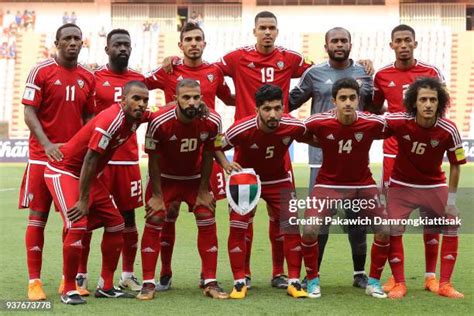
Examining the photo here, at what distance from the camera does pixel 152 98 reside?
32469 millimetres

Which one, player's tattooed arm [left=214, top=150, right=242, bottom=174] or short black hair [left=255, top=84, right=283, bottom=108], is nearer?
short black hair [left=255, top=84, right=283, bottom=108]

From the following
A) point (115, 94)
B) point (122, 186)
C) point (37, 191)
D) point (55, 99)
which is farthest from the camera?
point (115, 94)

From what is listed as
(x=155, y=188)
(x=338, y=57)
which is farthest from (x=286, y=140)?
(x=155, y=188)

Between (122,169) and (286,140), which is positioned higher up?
(286,140)

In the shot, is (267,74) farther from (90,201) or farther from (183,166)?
(90,201)

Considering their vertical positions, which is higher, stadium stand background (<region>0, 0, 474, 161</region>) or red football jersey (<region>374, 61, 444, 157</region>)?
stadium stand background (<region>0, 0, 474, 161</region>)

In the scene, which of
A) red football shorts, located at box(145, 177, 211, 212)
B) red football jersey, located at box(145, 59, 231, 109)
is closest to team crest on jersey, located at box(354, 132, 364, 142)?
red football shorts, located at box(145, 177, 211, 212)

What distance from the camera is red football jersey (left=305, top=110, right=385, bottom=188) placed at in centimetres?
693

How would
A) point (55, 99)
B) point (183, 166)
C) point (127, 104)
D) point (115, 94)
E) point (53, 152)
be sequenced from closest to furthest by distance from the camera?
point (127, 104)
point (53, 152)
point (55, 99)
point (183, 166)
point (115, 94)

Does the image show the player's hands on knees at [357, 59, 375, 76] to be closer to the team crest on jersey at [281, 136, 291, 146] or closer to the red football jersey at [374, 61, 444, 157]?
the red football jersey at [374, 61, 444, 157]

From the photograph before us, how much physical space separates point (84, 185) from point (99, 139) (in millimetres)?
365

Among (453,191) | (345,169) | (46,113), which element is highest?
(46,113)

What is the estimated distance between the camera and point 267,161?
282 inches

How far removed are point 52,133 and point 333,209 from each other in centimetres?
238
